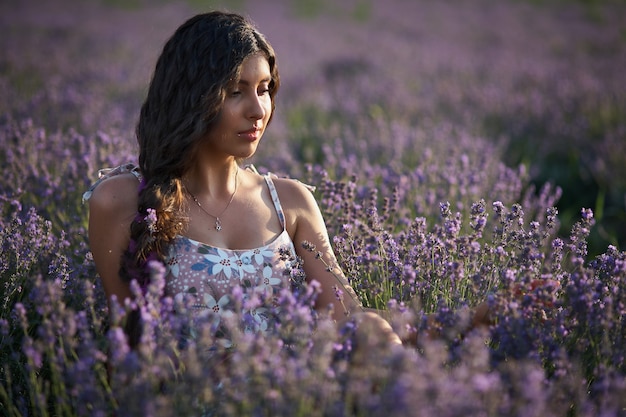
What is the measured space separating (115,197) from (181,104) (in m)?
0.36

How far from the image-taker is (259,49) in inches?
84.7

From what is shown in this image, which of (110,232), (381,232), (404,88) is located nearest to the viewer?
(110,232)

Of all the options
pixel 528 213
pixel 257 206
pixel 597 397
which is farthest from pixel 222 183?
pixel 528 213

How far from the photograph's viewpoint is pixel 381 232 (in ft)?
7.39

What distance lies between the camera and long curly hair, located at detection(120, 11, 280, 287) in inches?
79.2

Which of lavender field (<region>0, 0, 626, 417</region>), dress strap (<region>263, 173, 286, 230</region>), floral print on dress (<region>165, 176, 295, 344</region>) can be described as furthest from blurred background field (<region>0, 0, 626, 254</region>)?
floral print on dress (<region>165, 176, 295, 344</region>)

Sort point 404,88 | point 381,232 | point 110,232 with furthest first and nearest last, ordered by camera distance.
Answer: point 404,88 < point 381,232 < point 110,232

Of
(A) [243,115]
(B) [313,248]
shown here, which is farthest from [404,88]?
(B) [313,248]

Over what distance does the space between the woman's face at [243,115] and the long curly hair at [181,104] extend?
3cm

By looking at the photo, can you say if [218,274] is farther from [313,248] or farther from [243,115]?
[243,115]

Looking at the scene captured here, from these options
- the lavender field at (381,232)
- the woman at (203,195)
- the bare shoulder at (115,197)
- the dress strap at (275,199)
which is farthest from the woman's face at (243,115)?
the lavender field at (381,232)

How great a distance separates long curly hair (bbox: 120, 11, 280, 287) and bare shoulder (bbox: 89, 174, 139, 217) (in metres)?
0.04

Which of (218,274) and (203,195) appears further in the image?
(203,195)

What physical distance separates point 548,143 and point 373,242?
386cm
